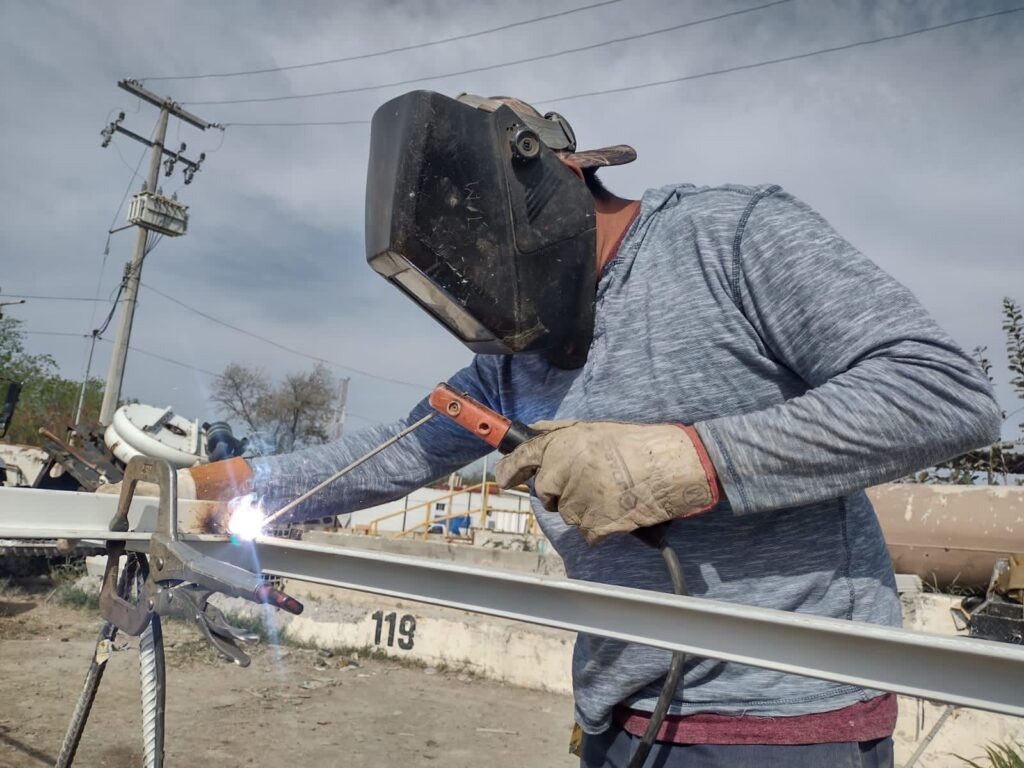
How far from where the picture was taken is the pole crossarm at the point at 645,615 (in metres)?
0.84

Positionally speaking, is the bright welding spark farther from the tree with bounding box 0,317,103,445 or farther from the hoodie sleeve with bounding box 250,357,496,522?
the tree with bounding box 0,317,103,445

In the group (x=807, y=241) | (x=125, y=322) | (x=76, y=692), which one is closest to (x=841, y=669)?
(x=807, y=241)

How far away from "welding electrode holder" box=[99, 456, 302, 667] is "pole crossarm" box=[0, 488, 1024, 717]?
0.22 feet

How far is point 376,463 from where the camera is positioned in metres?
1.82

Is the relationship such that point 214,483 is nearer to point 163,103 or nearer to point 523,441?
point 523,441

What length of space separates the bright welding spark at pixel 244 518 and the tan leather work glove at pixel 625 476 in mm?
696

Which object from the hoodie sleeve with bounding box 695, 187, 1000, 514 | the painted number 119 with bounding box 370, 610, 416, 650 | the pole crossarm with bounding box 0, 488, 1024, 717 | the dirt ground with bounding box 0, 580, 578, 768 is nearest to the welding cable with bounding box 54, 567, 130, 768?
the pole crossarm with bounding box 0, 488, 1024, 717

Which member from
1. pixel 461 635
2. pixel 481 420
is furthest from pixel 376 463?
pixel 461 635

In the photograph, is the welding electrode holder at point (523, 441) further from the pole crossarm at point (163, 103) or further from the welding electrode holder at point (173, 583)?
the pole crossarm at point (163, 103)

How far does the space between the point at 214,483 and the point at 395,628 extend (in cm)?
499

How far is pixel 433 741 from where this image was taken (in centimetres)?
463

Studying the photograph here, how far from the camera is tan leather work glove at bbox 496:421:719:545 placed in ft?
3.45

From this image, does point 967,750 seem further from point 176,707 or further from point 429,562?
point 176,707

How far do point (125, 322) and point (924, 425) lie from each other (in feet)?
61.2
